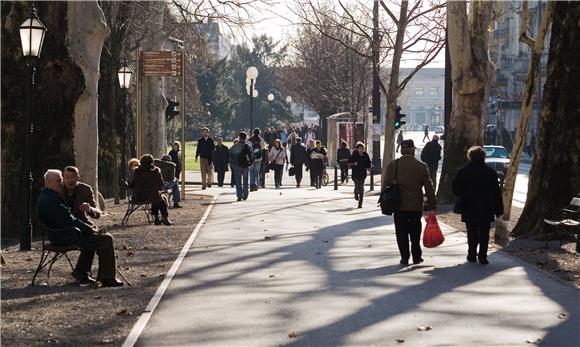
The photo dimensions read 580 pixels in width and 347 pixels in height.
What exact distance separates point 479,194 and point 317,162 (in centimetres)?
2619

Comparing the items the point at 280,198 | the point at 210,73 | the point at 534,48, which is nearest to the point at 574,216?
the point at 534,48

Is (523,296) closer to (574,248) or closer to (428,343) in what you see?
(428,343)

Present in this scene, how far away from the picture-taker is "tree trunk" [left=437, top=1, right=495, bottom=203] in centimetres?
2839

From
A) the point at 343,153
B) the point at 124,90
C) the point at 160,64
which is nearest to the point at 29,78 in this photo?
the point at 160,64

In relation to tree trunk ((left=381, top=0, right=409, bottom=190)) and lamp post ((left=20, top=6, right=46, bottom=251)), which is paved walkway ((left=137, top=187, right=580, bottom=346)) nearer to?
lamp post ((left=20, top=6, right=46, bottom=251))

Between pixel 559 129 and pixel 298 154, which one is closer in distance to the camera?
pixel 559 129

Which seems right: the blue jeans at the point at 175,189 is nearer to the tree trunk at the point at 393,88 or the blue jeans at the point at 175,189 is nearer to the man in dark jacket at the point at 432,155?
the tree trunk at the point at 393,88

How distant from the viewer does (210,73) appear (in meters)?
96.2

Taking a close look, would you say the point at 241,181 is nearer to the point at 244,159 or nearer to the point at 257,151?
the point at 244,159

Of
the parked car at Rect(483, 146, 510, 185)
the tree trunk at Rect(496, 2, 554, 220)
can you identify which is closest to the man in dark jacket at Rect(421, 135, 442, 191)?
the parked car at Rect(483, 146, 510, 185)

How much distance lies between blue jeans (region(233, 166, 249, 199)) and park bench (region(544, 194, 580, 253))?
1316cm

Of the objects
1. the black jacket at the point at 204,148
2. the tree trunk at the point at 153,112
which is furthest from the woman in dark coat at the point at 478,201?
the black jacket at the point at 204,148

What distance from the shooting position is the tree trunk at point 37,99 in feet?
64.0

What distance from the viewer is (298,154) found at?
43.2 m
